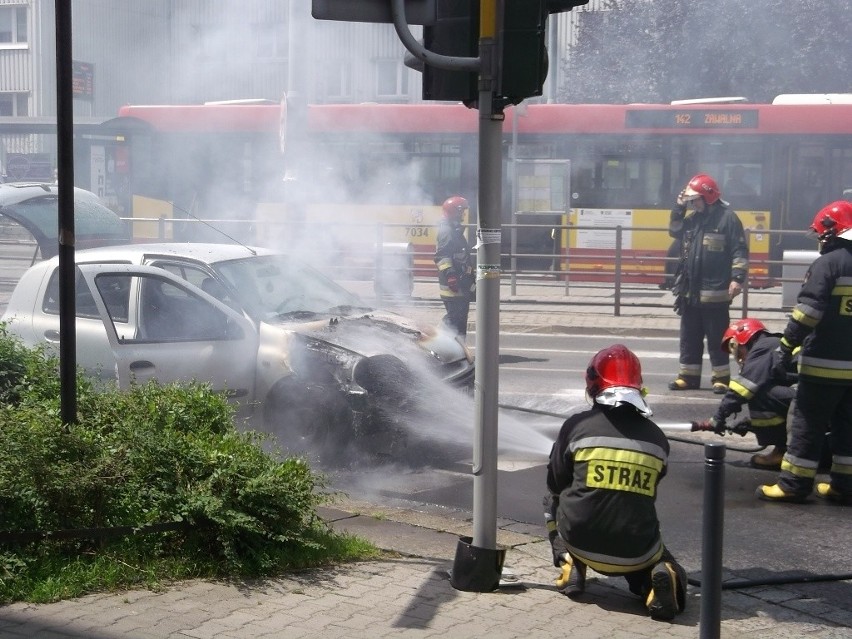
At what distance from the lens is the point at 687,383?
11031 millimetres

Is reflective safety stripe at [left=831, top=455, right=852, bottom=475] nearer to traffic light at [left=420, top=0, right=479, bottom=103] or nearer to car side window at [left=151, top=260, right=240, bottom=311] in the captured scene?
traffic light at [left=420, top=0, right=479, bottom=103]

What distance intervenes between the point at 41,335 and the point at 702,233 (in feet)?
19.9

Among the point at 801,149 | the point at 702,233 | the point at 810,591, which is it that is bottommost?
the point at 810,591

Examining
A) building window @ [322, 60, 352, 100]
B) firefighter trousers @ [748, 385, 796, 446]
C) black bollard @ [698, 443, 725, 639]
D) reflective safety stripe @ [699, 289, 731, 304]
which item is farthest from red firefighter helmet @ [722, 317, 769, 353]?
building window @ [322, 60, 352, 100]

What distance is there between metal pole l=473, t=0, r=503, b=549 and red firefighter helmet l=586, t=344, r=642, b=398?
1.38 ft

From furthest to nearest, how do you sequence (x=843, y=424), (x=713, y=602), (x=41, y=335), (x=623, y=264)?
1. (x=623, y=264)
2. (x=41, y=335)
3. (x=843, y=424)
4. (x=713, y=602)

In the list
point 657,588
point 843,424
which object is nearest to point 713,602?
point 657,588

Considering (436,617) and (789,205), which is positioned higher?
(789,205)

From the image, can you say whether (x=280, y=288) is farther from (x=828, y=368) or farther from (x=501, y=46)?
(x=501, y=46)

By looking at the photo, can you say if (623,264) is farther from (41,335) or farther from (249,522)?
(249,522)

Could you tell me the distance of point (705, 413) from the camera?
32.2ft

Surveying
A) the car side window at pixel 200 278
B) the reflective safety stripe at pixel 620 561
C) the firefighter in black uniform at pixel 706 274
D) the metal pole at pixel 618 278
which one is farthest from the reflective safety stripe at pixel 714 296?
the reflective safety stripe at pixel 620 561

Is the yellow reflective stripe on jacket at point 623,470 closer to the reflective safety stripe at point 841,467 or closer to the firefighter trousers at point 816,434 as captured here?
the firefighter trousers at point 816,434

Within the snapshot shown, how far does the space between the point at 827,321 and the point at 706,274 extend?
4086 mm
